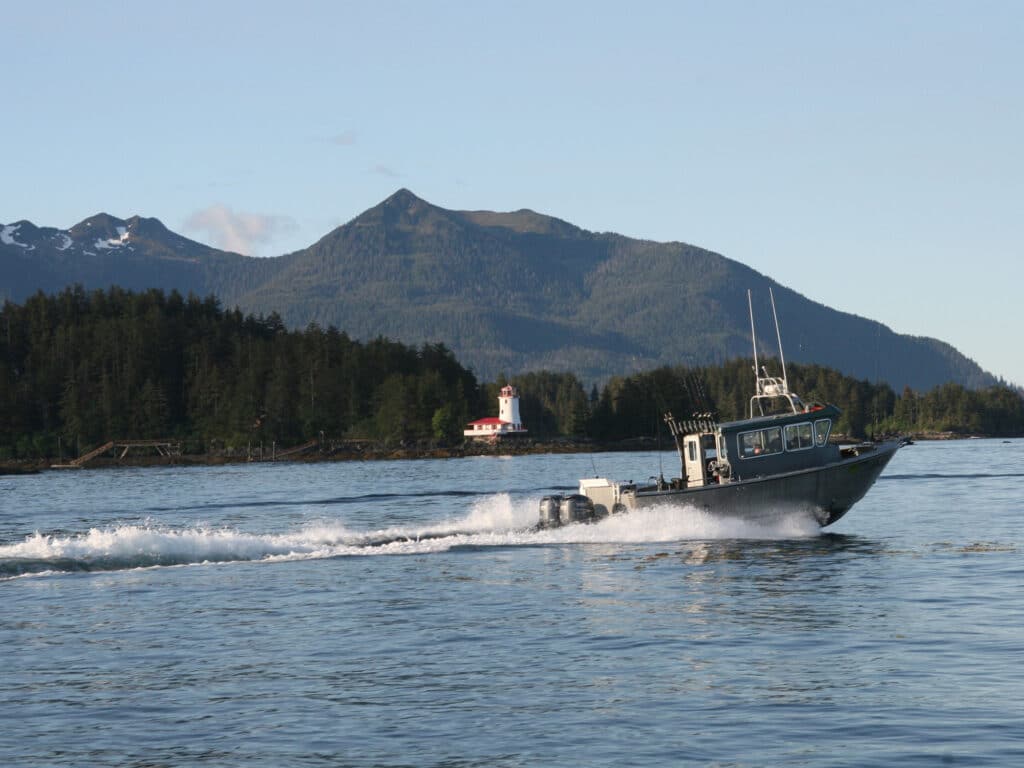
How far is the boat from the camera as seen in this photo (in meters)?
43.7

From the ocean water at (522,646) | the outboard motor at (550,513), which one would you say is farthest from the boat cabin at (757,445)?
the outboard motor at (550,513)

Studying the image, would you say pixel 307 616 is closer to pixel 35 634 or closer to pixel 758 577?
pixel 35 634

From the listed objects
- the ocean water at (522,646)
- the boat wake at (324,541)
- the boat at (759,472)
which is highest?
the boat at (759,472)

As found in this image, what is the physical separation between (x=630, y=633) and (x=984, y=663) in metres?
7.02

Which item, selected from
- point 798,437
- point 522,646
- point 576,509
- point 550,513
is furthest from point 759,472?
point 522,646

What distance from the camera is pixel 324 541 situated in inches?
1788

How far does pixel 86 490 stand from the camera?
11156 cm

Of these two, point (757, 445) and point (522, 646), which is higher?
point (757, 445)

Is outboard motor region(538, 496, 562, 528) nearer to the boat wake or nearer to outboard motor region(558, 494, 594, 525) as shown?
outboard motor region(558, 494, 594, 525)

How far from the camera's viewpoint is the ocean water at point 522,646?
18.3m

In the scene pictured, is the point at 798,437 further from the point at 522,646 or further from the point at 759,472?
the point at 522,646

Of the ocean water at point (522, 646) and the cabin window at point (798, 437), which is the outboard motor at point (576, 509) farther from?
the cabin window at point (798, 437)

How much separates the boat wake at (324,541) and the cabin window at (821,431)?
8.91ft

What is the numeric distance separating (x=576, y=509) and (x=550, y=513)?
109cm
